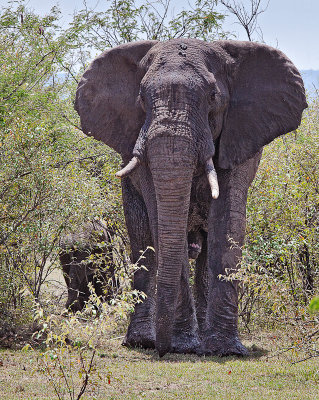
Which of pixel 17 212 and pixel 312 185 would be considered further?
pixel 312 185

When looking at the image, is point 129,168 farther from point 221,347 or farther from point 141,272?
point 221,347

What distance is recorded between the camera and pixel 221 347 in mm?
8898

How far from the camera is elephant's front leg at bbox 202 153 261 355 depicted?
8948mm

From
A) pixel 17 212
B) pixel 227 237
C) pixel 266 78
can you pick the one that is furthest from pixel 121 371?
pixel 266 78

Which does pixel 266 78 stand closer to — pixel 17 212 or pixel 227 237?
pixel 227 237

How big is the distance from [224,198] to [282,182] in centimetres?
200

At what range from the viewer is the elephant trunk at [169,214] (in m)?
8.48

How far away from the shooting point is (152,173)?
8711mm

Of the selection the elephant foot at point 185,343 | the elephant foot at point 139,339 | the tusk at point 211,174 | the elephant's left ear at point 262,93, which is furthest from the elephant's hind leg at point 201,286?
the tusk at point 211,174

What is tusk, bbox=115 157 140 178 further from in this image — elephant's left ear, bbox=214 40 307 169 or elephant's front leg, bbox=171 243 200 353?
elephant's left ear, bbox=214 40 307 169

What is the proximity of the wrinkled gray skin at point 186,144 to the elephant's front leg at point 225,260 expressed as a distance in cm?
1

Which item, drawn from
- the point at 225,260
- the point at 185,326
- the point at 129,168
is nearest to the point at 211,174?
the point at 129,168

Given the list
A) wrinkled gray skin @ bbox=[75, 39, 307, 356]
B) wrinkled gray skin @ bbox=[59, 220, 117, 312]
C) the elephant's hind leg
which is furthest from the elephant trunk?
wrinkled gray skin @ bbox=[59, 220, 117, 312]

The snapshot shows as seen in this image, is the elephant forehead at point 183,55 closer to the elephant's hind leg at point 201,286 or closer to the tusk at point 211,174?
the tusk at point 211,174
